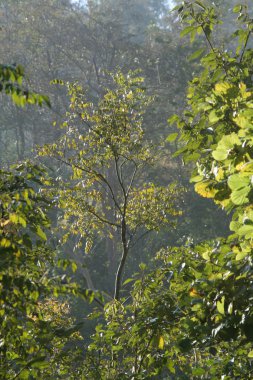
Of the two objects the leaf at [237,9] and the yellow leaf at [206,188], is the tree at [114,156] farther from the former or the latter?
the yellow leaf at [206,188]

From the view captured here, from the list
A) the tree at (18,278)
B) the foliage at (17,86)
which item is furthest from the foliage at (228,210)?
the foliage at (17,86)

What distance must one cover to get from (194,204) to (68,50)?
8.59 meters

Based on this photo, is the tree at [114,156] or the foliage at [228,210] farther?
the tree at [114,156]

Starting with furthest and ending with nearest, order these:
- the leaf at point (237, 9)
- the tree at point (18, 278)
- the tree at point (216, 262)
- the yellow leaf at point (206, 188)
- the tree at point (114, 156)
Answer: the tree at point (114, 156) → the leaf at point (237, 9) → the yellow leaf at point (206, 188) → the tree at point (216, 262) → the tree at point (18, 278)

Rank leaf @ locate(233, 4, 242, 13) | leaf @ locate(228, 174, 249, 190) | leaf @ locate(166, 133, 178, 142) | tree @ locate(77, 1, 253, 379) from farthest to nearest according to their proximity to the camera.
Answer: leaf @ locate(233, 4, 242, 13) → leaf @ locate(166, 133, 178, 142) → tree @ locate(77, 1, 253, 379) → leaf @ locate(228, 174, 249, 190)

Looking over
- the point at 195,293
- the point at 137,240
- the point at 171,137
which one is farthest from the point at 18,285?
the point at 137,240

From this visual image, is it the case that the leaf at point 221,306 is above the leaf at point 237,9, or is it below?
below

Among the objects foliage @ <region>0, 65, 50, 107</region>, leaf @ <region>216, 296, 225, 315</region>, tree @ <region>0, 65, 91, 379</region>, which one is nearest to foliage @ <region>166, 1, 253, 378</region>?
leaf @ <region>216, 296, 225, 315</region>

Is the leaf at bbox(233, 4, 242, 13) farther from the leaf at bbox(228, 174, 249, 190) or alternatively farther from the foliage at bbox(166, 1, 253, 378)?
the leaf at bbox(228, 174, 249, 190)

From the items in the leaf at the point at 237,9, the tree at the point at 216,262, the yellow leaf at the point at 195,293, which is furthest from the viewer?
the leaf at the point at 237,9

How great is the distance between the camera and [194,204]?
19.4 m

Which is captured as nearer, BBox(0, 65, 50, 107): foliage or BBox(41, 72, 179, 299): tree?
BBox(0, 65, 50, 107): foliage

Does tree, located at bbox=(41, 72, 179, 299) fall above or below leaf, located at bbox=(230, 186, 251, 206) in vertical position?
above

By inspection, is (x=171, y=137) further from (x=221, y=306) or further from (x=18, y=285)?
(x=18, y=285)
